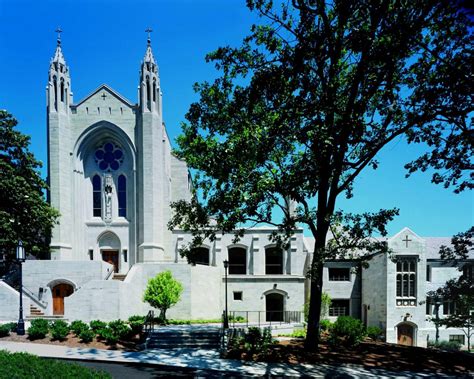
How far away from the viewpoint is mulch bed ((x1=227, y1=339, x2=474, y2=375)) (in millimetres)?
12383

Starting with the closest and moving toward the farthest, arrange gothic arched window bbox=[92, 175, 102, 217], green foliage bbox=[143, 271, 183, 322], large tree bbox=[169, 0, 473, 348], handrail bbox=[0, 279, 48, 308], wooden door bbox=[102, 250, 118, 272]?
large tree bbox=[169, 0, 473, 348] < green foliage bbox=[143, 271, 183, 322] < handrail bbox=[0, 279, 48, 308] < wooden door bbox=[102, 250, 118, 272] < gothic arched window bbox=[92, 175, 102, 217]

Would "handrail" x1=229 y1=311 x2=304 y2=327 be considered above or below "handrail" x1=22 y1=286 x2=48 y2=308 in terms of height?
below

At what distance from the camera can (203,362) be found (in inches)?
514

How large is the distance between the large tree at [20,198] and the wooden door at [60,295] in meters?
3.90

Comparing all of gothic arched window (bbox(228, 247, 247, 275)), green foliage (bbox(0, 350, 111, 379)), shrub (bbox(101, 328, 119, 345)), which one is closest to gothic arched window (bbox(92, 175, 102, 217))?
gothic arched window (bbox(228, 247, 247, 275))

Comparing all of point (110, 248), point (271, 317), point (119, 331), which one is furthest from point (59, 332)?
point (271, 317)

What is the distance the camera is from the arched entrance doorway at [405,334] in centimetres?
2805

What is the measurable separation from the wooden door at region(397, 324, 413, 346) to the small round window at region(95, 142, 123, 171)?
28100 millimetres

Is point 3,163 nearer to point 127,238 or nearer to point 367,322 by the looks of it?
point 127,238

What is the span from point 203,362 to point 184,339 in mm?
3647

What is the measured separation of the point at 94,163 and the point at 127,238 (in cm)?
777

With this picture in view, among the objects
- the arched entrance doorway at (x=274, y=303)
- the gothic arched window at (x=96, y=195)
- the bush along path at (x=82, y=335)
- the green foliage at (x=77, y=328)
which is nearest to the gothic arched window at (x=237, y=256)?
the arched entrance doorway at (x=274, y=303)

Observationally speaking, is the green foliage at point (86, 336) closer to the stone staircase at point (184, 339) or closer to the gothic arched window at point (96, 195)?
the stone staircase at point (184, 339)

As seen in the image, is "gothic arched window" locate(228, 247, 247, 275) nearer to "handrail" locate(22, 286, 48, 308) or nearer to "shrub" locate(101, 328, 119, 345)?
"handrail" locate(22, 286, 48, 308)
